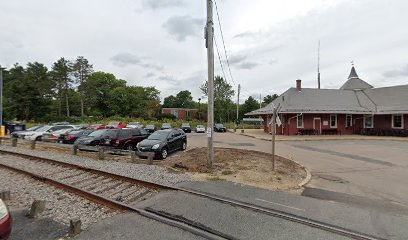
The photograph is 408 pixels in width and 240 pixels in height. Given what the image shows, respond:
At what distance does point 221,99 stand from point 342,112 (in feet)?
141

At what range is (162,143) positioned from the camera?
13.4 m

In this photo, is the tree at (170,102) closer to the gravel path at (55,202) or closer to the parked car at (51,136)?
the parked car at (51,136)

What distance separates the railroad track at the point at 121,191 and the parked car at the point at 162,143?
3148 mm

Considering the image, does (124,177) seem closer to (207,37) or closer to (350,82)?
(207,37)

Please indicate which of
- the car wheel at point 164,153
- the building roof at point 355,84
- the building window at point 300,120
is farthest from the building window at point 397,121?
the car wheel at point 164,153

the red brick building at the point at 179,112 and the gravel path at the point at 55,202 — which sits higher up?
the red brick building at the point at 179,112

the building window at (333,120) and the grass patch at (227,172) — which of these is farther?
the building window at (333,120)

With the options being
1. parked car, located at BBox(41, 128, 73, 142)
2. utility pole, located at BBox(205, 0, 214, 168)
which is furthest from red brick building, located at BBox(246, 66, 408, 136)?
parked car, located at BBox(41, 128, 73, 142)

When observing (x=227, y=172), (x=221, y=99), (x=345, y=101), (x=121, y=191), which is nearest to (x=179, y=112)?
(x=221, y=99)

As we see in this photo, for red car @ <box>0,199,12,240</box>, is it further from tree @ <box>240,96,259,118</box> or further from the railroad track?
tree @ <box>240,96,259,118</box>

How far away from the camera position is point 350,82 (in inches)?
1542

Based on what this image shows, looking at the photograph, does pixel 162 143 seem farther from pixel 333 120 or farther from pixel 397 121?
pixel 397 121

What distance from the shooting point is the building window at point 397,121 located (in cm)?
2825

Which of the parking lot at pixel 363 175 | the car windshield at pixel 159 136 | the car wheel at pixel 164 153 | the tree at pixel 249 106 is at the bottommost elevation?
the parking lot at pixel 363 175
